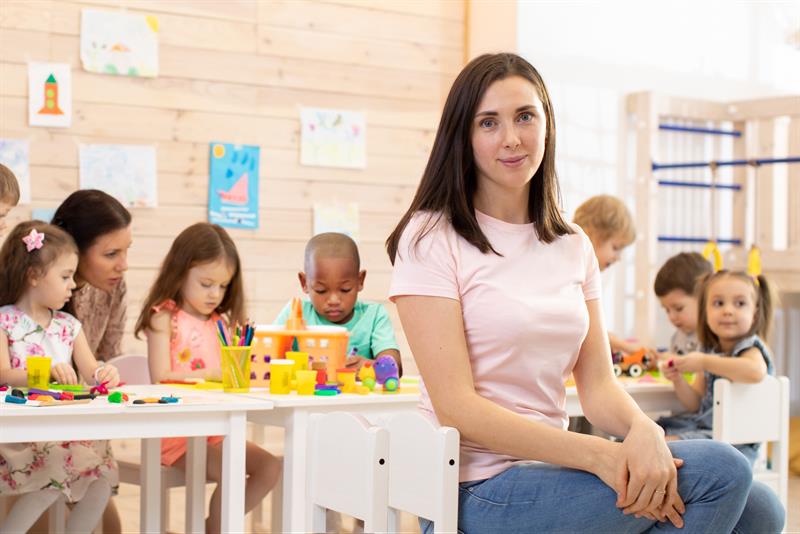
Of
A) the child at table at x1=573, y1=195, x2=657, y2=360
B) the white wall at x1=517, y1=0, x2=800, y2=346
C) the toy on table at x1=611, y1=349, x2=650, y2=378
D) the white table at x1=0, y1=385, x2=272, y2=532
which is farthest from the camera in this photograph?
the white wall at x1=517, y1=0, x2=800, y2=346

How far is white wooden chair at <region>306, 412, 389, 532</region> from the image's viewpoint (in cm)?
157

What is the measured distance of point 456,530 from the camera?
1502 millimetres

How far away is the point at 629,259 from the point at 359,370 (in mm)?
2947

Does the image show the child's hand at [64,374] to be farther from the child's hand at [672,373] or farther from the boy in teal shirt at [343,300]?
the child's hand at [672,373]

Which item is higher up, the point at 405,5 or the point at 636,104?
the point at 405,5

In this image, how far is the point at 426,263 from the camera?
5.25 ft

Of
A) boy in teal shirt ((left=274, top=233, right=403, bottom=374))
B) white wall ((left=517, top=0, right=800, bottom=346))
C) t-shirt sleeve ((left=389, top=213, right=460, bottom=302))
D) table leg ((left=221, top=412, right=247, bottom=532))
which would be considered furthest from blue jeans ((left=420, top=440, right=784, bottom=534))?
white wall ((left=517, top=0, right=800, bottom=346))

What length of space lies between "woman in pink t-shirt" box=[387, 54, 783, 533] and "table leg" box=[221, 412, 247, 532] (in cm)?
70

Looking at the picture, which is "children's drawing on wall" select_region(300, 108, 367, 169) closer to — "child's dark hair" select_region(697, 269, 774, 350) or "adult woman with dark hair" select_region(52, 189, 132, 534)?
"adult woman with dark hair" select_region(52, 189, 132, 534)

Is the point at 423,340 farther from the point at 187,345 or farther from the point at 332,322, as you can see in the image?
the point at 187,345

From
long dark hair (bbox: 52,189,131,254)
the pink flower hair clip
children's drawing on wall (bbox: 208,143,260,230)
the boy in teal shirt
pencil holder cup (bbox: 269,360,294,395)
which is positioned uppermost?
children's drawing on wall (bbox: 208,143,260,230)

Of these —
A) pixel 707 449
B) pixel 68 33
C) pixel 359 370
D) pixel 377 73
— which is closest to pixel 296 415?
pixel 359 370

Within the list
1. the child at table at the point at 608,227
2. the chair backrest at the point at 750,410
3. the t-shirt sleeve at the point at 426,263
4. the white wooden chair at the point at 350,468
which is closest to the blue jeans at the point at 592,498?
the white wooden chair at the point at 350,468

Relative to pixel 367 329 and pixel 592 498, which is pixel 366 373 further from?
pixel 592 498
